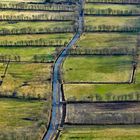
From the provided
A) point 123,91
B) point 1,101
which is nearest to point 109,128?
point 123,91

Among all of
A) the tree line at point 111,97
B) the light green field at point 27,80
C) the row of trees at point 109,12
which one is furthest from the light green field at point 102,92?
the row of trees at point 109,12

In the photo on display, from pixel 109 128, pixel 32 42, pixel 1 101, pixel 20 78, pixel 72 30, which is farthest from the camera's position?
pixel 72 30

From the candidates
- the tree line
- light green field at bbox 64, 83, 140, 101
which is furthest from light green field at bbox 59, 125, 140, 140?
light green field at bbox 64, 83, 140, 101

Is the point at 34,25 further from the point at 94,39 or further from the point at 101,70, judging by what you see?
the point at 101,70

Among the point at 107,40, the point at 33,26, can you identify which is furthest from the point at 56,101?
the point at 33,26

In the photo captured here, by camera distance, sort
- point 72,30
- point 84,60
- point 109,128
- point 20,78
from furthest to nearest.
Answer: point 72,30
point 84,60
point 20,78
point 109,128

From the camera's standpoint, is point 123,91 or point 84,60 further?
point 84,60

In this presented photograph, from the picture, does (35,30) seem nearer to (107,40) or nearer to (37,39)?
(37,39)
